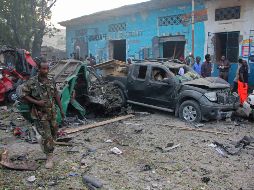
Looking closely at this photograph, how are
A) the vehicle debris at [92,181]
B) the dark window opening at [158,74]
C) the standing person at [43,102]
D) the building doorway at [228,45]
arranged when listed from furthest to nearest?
the building doorway at [228,45] → the dark window opening at [158,74] → the standing person at [43,102] → the vehicle debris at [92,181]

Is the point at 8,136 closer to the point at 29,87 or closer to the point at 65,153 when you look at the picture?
the point at 65,153

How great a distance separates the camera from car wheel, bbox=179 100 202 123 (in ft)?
28.3

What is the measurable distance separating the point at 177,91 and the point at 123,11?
9795 millimetres

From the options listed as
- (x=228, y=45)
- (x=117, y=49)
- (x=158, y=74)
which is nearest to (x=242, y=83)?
(x=158, y=74)

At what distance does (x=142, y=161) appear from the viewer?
19.2ft

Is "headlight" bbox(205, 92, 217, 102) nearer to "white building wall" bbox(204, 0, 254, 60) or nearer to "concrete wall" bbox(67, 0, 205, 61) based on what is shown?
"white building wall" bbox(204, 0, 254, 60)

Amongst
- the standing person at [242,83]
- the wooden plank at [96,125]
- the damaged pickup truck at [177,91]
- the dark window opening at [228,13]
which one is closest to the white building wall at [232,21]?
the dark window opening at [228,13]

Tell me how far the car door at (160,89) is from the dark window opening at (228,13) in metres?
5.37

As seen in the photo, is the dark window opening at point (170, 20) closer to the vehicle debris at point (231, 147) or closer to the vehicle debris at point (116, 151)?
the vehicle debris at point (231, 147)

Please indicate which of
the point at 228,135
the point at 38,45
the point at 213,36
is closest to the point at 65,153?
the point at 228,135

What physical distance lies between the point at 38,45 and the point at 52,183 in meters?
19.8

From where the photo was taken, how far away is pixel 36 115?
17.4 feet

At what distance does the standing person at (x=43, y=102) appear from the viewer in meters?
5.22

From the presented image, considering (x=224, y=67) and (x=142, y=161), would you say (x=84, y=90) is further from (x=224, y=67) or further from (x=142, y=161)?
(x=224, y=67)
